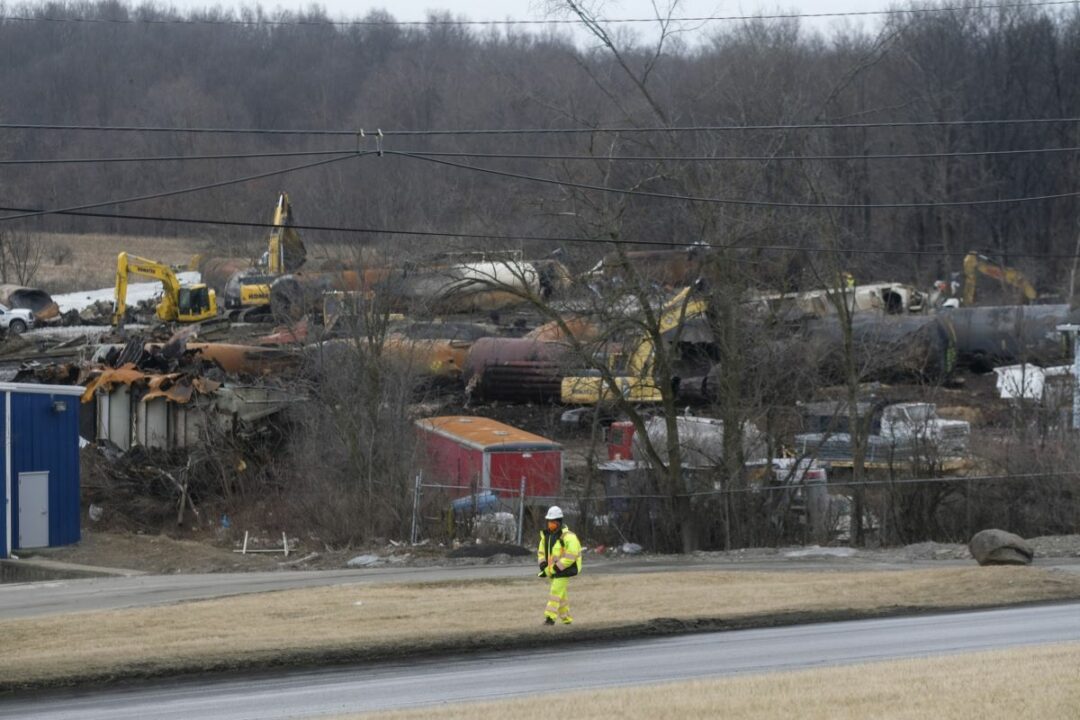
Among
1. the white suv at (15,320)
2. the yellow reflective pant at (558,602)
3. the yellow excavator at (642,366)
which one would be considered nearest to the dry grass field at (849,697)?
the yellow reflective pant at (558,602)

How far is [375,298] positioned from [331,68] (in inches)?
4343

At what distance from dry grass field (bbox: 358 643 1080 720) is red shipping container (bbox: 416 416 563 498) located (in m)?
19.3

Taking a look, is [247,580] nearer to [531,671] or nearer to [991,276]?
[531,671]

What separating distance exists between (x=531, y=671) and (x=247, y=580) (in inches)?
494

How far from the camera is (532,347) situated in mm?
43969

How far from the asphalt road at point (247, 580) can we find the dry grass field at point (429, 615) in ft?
5.01

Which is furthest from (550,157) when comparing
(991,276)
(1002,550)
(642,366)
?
(991,276)

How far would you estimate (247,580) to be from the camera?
2619 centimetres

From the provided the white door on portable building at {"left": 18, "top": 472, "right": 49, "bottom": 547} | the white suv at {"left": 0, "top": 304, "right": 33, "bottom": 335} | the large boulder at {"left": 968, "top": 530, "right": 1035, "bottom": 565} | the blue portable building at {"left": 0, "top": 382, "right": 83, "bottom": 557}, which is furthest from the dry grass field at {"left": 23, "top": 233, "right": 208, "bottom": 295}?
the large boulder at {"left": 968, "top": 530, "right": 1035, "bottom": 565}

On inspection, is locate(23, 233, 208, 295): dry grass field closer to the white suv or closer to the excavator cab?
the white suv

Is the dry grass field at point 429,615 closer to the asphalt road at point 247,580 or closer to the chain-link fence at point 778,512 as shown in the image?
the asphalt road at point 247,580

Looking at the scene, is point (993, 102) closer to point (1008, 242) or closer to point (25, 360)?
point (1008, 242)

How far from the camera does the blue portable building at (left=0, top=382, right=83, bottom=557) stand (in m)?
31.1

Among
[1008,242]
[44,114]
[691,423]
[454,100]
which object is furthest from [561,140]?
[44,114]
